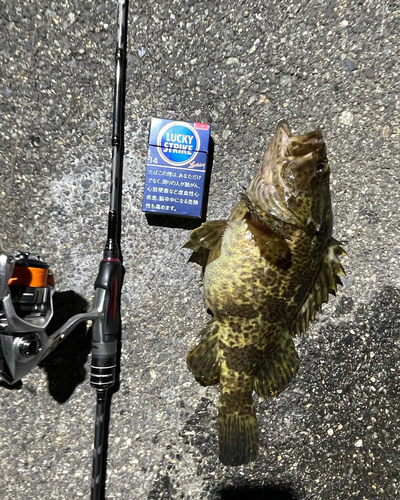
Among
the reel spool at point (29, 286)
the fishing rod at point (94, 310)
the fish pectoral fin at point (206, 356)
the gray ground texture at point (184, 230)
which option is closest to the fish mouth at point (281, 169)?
the gray ground texture at point (184, 230)

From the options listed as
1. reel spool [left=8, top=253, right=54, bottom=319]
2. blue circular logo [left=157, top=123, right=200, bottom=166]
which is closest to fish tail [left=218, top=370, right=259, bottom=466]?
reel spool [left=8, top=253, right=54, bottom=319]

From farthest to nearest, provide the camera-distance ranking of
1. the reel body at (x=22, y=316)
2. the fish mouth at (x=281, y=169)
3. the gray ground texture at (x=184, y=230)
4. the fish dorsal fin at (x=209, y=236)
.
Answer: the gray ground texture at (x=184, y=230)
the fish dorsal fin at (x=209, y=236)
the fish mouth at (x=281, y=169)
the reel body at (x=22, y=316)

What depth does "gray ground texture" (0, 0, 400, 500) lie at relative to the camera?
174 cm

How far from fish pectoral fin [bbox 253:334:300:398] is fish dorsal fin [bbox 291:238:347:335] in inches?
3.7

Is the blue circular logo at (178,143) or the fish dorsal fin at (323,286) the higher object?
the blue circular logo at (178,143)

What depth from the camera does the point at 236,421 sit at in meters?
1.69

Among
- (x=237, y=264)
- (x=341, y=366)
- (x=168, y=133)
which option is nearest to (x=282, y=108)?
(x=168, y=133)

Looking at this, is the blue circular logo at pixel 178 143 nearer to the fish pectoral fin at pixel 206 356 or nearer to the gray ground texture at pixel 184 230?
the gray ground texture at pixel 184 230

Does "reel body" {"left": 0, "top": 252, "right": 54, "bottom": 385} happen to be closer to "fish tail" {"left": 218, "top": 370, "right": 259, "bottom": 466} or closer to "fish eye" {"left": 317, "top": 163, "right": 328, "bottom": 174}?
"fish tail" {"left": 218, "top": 370, "right": 259, "bottom": 466}

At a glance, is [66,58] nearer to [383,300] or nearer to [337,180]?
[337,180]

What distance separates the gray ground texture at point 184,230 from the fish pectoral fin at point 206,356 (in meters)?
0.20

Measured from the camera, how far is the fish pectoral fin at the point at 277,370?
168 centimetres

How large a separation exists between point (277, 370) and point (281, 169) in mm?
958

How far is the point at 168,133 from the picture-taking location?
1.66 m
